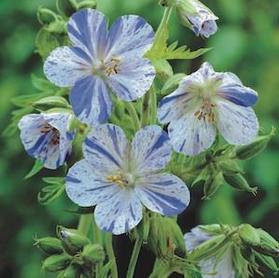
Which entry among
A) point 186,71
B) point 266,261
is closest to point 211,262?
point 266,261

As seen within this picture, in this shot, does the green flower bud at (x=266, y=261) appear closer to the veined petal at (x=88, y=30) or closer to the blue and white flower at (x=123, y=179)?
the blue and white flower at (x=123, y=179)

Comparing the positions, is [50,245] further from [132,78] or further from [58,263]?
[132,78]

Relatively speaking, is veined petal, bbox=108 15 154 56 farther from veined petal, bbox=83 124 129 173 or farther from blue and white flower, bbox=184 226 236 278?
blue and white flower, bbox=184 226 236 278

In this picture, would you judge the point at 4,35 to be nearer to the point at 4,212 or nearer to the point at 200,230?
the point at 4,212

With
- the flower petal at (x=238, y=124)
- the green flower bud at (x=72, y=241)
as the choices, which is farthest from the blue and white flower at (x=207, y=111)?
the green flower bud at (x=72, y=241)

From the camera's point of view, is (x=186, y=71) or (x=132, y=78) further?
(x=186, y=71)

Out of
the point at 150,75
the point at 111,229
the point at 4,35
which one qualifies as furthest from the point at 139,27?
the point at 4,35
